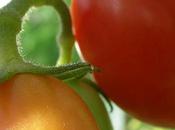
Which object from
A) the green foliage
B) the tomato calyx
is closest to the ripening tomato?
the tomato calyx

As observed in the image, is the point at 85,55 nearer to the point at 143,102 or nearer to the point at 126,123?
the point at 143,102

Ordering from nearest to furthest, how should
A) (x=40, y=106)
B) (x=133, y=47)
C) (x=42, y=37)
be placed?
(x=40, y=106) < (x=133, y=47) < (x=42, y=37)

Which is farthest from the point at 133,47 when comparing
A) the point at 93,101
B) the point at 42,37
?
the point at 42,37

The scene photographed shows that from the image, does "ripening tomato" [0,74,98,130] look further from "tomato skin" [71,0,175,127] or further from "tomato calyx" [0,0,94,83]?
"tomato skin" [71,0,175,127]

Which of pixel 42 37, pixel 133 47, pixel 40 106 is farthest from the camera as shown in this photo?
pixel 42 37

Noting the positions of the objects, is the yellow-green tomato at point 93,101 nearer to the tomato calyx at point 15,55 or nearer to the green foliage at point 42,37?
the tomato calyx at point 15,55

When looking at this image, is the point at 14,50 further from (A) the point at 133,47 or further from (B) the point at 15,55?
(A) the point at 133,47
